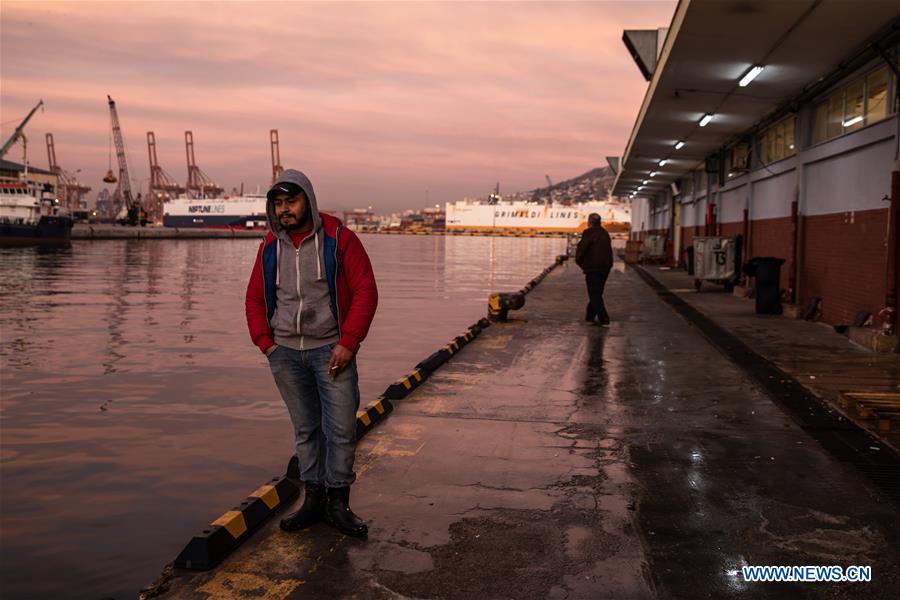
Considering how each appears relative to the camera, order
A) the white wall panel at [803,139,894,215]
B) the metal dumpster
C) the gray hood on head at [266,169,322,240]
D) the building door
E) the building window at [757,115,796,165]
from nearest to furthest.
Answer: the gray hood on head at [266,169,322,240]
the white wall panel at [803,139,894,215]
the building window at [757,115,796,165]
the metal dumpster
the building door

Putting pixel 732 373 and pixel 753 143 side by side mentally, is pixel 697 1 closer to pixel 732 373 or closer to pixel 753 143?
pixel 732 373

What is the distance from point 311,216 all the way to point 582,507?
94.3 inches

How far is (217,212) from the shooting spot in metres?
155

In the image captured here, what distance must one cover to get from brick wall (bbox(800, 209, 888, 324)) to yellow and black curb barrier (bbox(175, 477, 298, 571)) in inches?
406

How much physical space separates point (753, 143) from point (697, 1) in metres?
12.6

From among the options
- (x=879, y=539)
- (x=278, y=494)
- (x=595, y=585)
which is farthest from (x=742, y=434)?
(x=278, y=494)

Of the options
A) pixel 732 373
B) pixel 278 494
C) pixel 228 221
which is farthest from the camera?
pixel 228 221

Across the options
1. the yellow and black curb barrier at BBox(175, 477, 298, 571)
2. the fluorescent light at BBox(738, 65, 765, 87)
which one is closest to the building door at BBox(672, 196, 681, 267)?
the fluorescent light at BBox(738, 65, 765, 87)

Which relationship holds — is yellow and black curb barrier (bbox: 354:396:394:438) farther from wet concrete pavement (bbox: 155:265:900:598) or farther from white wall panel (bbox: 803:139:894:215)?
white wall panel (bbox: 803:139:894:215)

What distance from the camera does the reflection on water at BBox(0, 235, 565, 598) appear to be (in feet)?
17.0

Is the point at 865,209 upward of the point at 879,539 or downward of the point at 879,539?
upward

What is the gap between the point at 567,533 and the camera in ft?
15.1

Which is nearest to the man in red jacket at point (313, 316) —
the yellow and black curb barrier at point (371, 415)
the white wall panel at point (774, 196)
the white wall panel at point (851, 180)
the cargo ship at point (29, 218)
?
the yellow and black curb barrier at point (371, 415)

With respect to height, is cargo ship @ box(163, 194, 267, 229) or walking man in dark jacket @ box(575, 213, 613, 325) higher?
cargo ship @ box(163, 194, 267, 229)
